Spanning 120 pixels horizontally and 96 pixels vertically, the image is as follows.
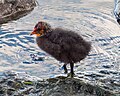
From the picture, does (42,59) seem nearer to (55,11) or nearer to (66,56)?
(66,56)

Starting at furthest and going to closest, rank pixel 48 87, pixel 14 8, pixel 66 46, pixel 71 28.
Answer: pixel 14 8 < pixel 71 28 < pixel 66 46 < pixel 48 87

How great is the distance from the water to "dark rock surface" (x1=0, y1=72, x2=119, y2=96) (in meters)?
0.48

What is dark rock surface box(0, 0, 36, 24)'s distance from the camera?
9555 mm

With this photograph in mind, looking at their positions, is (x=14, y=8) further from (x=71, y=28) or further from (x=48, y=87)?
(x=48, y=87)

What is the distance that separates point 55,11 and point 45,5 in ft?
2.18

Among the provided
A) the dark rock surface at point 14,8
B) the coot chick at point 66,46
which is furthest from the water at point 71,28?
the coot chick at point 66,46

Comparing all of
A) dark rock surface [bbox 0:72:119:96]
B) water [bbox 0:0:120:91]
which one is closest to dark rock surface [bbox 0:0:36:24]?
water [bbox 0:0:120:91]

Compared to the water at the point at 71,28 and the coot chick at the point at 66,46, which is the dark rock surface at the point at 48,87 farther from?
the water at the point at 71,28

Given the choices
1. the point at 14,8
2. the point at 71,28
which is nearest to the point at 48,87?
the point at 71,28

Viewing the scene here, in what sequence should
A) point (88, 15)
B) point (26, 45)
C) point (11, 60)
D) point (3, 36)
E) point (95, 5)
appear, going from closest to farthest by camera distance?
1. point (11, 60)
2. point (26, 45)
3. point (3, 36)
4. point (88, 15)
5. point (95, 5)

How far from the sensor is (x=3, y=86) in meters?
5.43

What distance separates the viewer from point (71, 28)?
8211 mm

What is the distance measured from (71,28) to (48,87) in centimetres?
299

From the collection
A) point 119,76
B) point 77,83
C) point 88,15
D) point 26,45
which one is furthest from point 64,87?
point 88,15
